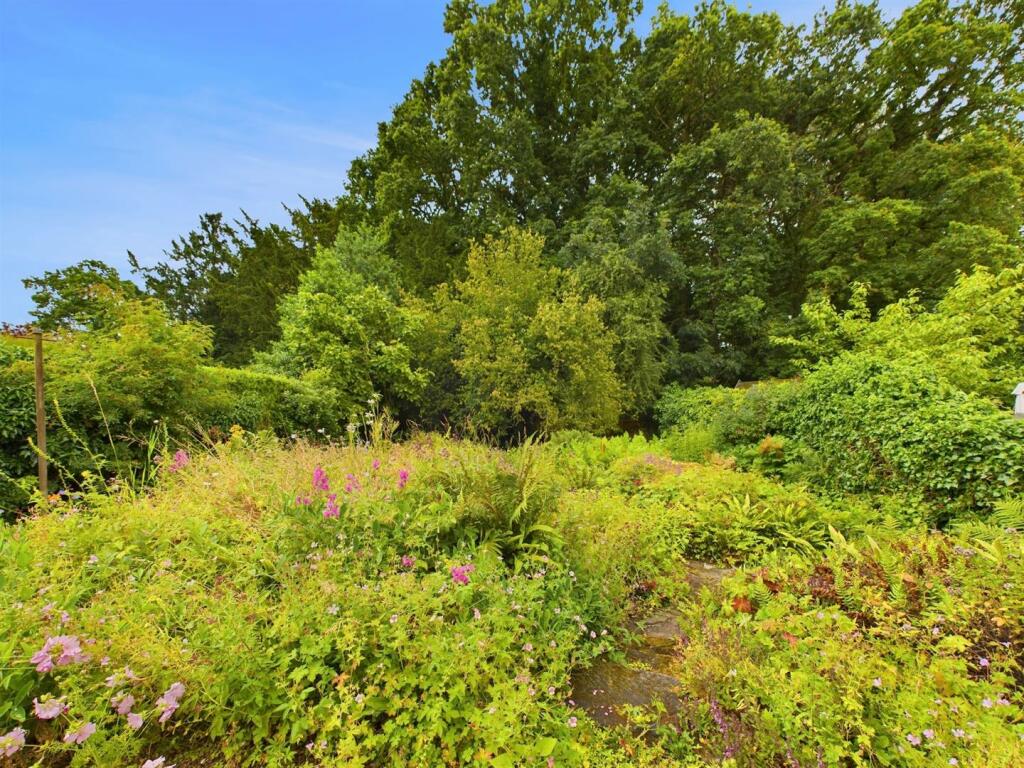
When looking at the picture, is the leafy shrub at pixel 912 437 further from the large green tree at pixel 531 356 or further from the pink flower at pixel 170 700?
the pink flower at pixel 170 700

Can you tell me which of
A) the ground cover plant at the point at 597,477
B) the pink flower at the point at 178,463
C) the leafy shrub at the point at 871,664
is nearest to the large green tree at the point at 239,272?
the ground cover plant at the point at 597,477

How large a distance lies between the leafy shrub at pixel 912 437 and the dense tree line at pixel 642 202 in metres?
5.46

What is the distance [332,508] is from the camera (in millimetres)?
2338

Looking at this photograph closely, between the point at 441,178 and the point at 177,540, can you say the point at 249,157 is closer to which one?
the point at 177,540

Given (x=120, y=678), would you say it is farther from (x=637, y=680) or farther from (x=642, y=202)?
(x=642, y=202)

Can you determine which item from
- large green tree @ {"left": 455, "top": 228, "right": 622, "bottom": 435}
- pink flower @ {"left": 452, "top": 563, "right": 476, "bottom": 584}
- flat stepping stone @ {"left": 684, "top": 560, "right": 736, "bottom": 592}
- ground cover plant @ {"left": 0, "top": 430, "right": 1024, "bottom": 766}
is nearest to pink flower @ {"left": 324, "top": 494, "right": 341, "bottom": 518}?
ground cover plant @ {"left": 0, "top": 430, "right": 1024, "bottom": 766}

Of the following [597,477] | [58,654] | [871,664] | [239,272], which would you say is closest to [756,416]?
[597,477]

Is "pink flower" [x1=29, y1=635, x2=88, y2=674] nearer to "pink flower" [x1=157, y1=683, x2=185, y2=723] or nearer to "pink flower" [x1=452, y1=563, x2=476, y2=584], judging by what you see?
"pink flower" [x1=157, y1=683, x2=185, y2=723]

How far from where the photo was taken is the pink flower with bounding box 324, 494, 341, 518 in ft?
7.58

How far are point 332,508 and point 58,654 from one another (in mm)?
1077

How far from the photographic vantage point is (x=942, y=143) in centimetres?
1338

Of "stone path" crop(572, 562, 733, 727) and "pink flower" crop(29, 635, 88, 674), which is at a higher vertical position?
"pink flower" crop(29, 635, 88, 674)

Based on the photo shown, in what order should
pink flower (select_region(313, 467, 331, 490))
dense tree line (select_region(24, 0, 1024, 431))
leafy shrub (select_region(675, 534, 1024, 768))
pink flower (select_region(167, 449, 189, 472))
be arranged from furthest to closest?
dense tree line (select_region(24, 0, 1024, 431)) < pink flower (select_region(167, 449, 189, 472)) < pink flower (select_region(313, 467, 331, 490)) < leafy shrub (select_region(675, 534, 1024, 768))

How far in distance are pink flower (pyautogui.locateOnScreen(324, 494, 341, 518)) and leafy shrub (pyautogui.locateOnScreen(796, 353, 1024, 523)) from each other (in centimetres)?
530
